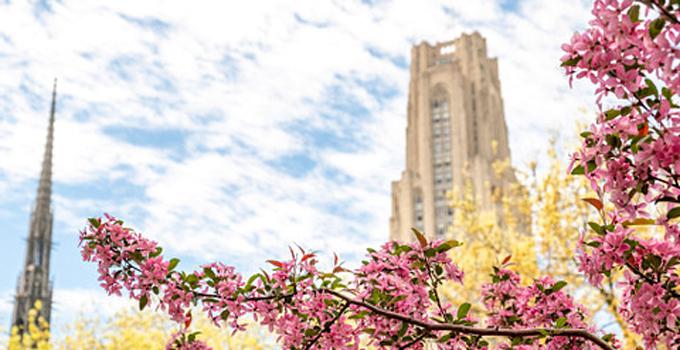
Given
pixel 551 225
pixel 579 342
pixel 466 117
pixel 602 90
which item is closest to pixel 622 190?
pixel 602 90

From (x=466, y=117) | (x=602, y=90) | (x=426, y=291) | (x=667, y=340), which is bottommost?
(x=667, y=340)

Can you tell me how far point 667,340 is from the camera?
2521 millimetres

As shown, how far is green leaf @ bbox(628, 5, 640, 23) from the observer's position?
76.3 inches

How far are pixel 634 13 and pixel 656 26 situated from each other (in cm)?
12

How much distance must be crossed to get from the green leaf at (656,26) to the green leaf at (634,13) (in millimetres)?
96

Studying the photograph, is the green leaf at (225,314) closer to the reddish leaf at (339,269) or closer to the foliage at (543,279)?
the foliage at (543,279)

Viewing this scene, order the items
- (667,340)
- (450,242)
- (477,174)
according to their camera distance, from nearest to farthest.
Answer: (667,340), (450,242), (477,174)

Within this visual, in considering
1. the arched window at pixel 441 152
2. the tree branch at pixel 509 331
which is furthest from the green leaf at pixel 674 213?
the arched window at pixel 441 152

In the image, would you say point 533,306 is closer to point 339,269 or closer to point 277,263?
point 339,269

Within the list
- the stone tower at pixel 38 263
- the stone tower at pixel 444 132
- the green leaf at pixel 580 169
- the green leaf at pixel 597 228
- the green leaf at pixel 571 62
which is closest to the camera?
the green leaf at pixel 571 62

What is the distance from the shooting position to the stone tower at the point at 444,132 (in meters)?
61.7

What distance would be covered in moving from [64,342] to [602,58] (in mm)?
14776

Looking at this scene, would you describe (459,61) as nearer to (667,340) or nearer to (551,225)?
(551,225)

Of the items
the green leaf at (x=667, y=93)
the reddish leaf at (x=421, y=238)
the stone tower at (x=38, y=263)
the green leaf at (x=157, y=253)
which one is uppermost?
the stone tower at (x=38, y=263)
